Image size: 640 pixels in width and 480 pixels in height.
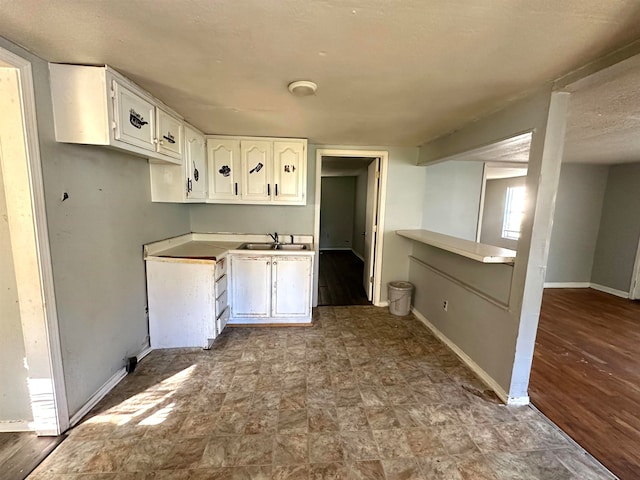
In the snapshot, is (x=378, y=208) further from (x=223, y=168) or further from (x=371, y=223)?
(x=223, y=168)

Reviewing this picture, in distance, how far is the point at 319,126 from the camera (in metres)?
2.79

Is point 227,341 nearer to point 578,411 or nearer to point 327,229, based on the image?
point 578,411

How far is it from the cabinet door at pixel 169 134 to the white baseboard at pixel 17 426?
6.51ft

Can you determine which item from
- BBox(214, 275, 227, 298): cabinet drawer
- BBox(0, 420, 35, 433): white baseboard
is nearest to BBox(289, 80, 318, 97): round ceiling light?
BBox(214, 275, 227, 298): cabinet drawer

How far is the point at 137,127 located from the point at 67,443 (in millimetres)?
2006

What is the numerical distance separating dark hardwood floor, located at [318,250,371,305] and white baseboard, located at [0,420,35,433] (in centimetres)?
292

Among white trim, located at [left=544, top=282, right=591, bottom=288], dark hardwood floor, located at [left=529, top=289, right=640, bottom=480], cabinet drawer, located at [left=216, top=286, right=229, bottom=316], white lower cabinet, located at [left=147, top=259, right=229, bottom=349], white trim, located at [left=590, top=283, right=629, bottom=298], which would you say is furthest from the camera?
white trim, located at [left=544, top=282, right=591, bottom=288]

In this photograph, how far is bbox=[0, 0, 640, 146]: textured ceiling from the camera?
109 cm

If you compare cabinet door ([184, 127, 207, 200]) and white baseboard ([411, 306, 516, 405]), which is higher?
cabinet door ([184, 127, 207, 200])

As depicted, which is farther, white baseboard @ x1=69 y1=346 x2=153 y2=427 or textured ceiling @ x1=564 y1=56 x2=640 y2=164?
white baseboard @ x1=69 y1=346 x2=153 y2=427

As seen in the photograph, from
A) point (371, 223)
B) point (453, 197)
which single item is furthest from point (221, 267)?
point (453, 197)

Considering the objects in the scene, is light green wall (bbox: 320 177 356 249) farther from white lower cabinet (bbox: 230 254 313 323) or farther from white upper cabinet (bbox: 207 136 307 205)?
white lower cabinet (bbox: 230 254 313 323)

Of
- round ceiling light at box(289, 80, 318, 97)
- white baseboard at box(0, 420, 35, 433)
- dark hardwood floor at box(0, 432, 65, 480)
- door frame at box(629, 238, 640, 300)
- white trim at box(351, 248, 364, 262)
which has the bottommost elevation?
dark hardwood floor at box(0, 432, 65, 480)

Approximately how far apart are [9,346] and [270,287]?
6.67 feet
